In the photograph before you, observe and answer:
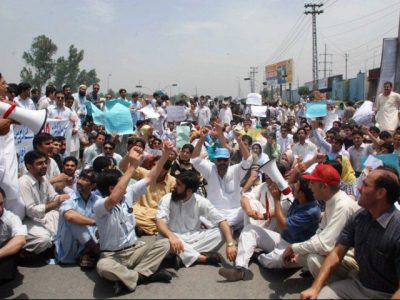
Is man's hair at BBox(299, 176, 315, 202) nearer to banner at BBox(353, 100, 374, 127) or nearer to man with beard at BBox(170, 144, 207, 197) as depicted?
man with beard at BBox(170, 144, 207, 197)

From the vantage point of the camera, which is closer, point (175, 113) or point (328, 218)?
point (328, 218)

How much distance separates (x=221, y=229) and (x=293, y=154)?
4.37 meters

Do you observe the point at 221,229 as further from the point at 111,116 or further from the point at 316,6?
the point at 316,6

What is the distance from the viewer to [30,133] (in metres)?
6.62

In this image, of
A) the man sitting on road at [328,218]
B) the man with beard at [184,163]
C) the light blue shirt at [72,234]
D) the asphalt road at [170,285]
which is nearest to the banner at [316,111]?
the man with beard at [184,163]

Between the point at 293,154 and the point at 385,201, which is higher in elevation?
the point at 385,201

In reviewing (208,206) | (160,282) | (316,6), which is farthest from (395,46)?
(316,6)

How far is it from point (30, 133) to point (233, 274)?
424 cm

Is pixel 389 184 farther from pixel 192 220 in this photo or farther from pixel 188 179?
pixel 192 220

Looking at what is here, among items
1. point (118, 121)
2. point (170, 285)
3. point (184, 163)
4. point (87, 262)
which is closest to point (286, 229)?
point (170, 285)

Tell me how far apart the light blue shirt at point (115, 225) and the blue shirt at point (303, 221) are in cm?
167

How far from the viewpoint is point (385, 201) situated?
3090mm

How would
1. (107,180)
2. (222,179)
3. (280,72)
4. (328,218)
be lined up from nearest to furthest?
(328,218), (107,180), (222,179), (280,72)

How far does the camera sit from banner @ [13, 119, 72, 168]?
21.0 ft
